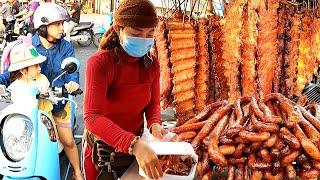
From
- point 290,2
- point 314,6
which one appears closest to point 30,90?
point 290,2

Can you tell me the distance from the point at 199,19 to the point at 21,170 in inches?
82.9

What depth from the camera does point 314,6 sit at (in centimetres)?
471

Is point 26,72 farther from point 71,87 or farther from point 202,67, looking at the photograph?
point 202,67

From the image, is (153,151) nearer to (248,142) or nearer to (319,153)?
(248,142)

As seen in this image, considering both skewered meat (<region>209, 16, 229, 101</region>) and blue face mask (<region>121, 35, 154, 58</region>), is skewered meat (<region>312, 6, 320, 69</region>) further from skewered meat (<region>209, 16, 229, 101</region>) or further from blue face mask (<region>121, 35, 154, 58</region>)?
blue face mask (<region>121, 35, 154, 58</region>)

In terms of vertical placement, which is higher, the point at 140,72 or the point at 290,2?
the point at 290,2

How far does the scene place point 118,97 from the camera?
2.62 m

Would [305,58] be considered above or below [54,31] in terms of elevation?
below

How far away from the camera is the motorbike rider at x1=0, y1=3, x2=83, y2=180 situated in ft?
15.4

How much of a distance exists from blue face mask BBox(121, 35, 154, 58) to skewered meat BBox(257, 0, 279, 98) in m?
2.02

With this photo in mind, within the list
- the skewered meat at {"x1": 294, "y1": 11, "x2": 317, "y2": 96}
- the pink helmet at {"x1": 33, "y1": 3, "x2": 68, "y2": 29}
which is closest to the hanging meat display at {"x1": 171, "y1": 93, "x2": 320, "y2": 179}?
the skewered meat at {"x1": 294, "y1": 11, "x2": 317, "y2": 96}

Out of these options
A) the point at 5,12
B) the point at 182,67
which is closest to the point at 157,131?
the point at 182,67

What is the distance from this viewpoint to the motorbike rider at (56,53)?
15.4ft

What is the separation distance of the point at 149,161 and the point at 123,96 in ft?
1.96
